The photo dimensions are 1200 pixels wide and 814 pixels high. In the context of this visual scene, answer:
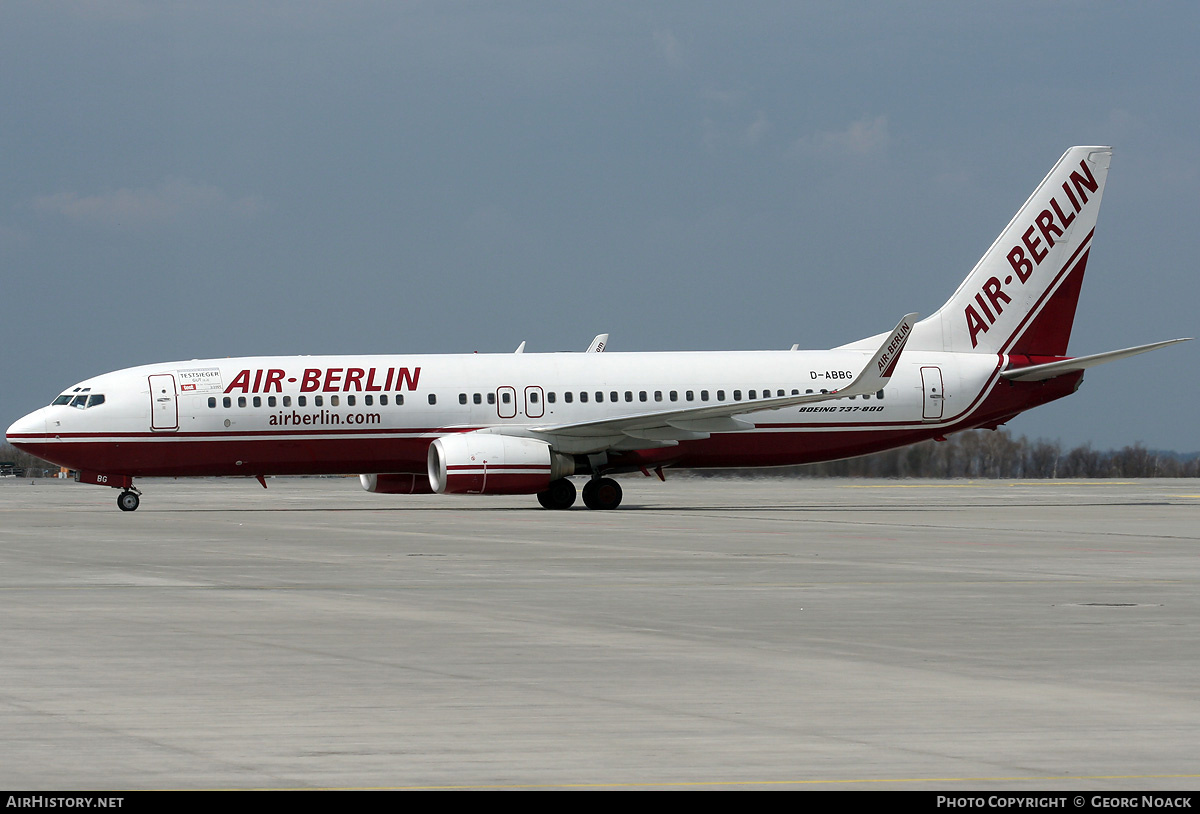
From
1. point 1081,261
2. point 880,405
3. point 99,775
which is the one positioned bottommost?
point 99,775

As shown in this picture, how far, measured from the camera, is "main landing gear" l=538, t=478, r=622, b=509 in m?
42.8

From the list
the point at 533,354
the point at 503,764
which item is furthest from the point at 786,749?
the point at 533,354

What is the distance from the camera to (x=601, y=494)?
42875 millimetres

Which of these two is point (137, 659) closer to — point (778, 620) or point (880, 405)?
point (778, 620)

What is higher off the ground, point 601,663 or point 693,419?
point 693,419

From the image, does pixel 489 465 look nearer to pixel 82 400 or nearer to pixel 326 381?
pixel 326 381

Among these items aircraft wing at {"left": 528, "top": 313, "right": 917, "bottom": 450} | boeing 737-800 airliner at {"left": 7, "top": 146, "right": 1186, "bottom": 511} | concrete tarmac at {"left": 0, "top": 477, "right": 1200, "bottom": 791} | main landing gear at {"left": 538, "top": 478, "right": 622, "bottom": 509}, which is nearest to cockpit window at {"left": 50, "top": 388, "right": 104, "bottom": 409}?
boeing 737-800 airliner at {"left": 7, "top": 146, "right": 1186, "bottom": 511}

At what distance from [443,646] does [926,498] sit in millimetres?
38675

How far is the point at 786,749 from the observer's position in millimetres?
9648

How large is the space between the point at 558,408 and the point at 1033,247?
578 inches

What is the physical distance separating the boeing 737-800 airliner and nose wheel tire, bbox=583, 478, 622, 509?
0.05 metres

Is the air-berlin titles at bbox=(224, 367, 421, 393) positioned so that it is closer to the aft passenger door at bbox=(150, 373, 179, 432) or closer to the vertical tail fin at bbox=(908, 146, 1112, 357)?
the aft passenger door at bbox=(150, 373, 179, 432)

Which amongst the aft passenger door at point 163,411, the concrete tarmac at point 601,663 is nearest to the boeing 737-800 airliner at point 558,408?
the aft passenger door at point 163,411

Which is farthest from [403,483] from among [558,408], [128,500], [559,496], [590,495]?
[128,500]
